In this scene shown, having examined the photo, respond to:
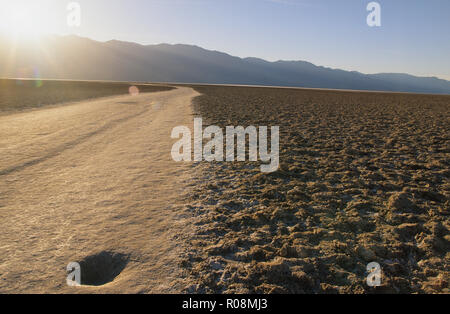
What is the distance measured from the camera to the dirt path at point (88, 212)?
3574 millimetres

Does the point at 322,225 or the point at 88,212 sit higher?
the point at 88,212

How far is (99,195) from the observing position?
234 inches

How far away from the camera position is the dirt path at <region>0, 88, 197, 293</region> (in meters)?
3.57

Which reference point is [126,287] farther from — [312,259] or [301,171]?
[301,171]

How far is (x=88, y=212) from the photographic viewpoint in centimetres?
517

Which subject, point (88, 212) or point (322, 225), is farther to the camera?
point (88, 212)

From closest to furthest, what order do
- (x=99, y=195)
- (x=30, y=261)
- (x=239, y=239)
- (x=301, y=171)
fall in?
1. (x=30, y=261)
2. (x=239, y=239)
3. (x=99, y=195)
4. (x=301, y=171)

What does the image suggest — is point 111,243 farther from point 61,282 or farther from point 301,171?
point 301,171

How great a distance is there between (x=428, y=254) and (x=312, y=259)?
5.90ft

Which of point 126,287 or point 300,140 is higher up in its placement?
point 300,140
